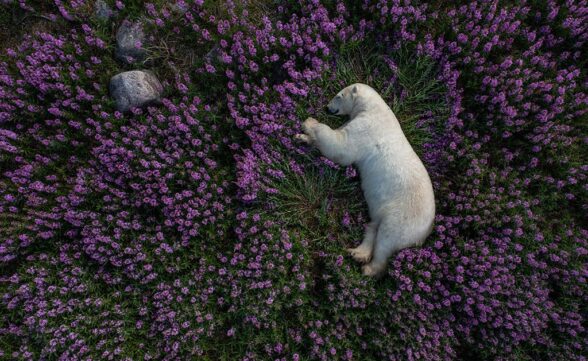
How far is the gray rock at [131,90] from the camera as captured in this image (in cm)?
425

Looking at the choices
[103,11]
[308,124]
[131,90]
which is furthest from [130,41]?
[308,124]

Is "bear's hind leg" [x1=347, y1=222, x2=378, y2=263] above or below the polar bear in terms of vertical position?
below

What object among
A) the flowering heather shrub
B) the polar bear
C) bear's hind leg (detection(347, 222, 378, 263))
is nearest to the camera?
the flowering heather shrub

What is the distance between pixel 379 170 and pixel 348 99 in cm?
107

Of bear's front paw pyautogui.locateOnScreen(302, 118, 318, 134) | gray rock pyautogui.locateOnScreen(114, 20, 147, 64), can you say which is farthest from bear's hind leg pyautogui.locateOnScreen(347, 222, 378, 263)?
gray rock pyautogui.locateOnScreen(114, 20, 147, 64)

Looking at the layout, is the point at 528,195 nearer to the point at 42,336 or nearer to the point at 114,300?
the point at 114,300

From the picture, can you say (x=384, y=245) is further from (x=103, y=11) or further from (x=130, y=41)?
(x=103, y=11)

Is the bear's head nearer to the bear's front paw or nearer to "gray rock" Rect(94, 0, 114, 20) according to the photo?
the bear's front paw

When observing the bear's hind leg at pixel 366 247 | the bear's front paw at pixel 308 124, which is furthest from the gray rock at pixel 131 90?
the bear's hind leg at pixel 366 247

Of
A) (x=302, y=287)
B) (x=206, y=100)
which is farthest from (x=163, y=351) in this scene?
(x=206, y=100)

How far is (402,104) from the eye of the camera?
15.3ft

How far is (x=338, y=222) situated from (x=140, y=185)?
101 inches

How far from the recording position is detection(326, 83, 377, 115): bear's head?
4.31 metres

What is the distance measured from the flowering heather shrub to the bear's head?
0.21 m
